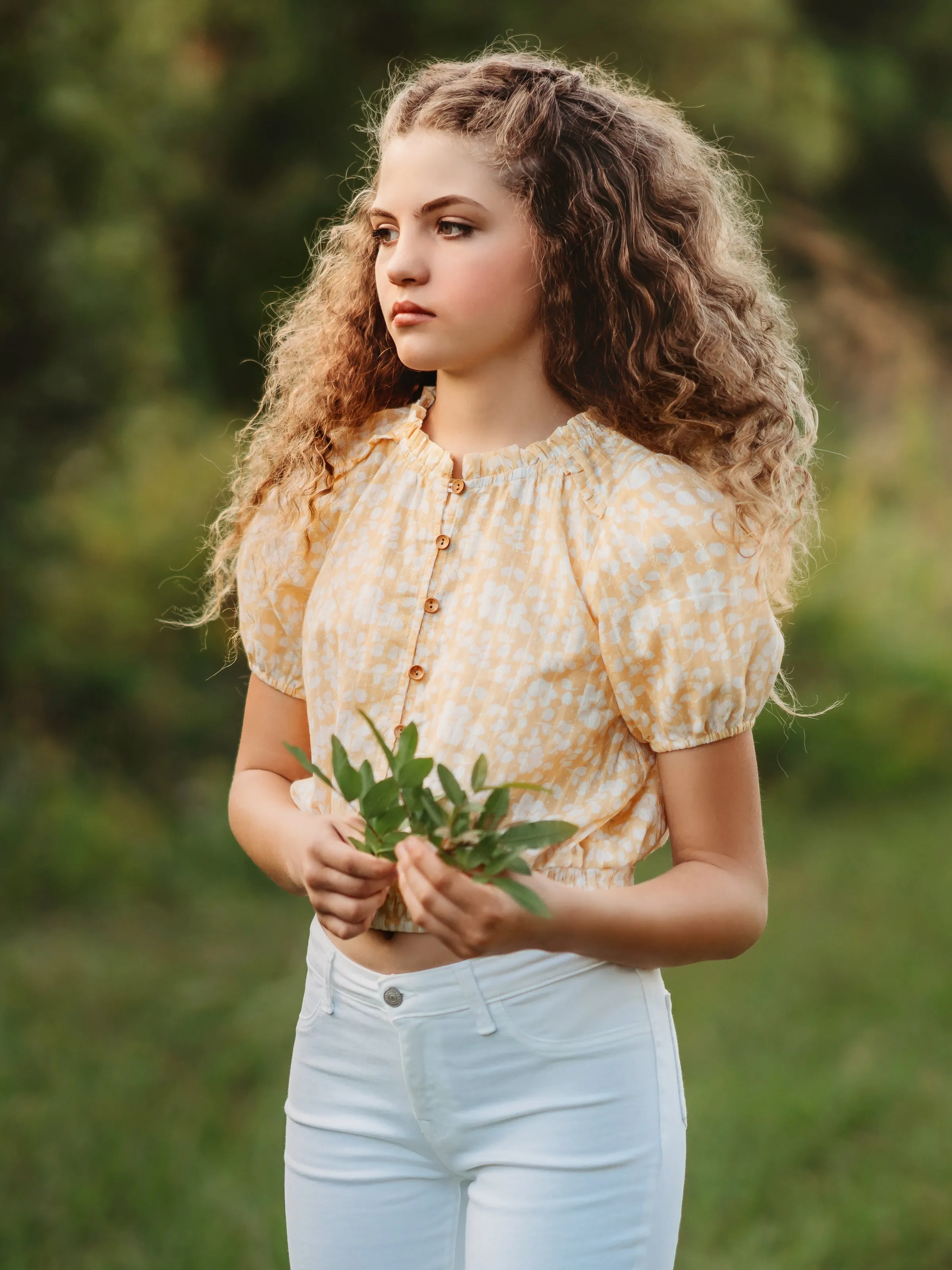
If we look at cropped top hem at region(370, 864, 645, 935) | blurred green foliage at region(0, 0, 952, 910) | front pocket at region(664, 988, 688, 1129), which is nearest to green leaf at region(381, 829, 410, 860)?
cropped top hem at region(370, 864, 645, 935)

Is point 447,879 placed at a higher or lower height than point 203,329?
lower

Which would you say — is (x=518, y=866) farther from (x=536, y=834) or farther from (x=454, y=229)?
(x=454, y=229)

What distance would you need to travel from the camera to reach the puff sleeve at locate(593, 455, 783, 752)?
1367mm

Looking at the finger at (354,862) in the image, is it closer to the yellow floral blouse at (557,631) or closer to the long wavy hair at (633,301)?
the yellow floral blouse at (557,631)

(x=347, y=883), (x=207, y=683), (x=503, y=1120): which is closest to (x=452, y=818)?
(x=347, y=883)

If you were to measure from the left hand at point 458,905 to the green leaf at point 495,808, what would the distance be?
1.8 inches

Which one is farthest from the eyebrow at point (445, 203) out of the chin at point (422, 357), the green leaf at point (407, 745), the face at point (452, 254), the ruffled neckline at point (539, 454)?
the green leaf at point (407, 745)

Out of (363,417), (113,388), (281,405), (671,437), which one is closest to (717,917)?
(671,437)

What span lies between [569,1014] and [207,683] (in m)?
3.83

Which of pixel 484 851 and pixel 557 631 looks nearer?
pixel 484 851

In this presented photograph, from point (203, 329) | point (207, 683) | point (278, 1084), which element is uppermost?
point (203, 329)

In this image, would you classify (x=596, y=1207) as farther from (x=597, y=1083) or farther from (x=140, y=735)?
(x=140, y=735)

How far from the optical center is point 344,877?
4.25ft

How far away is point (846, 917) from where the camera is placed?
4.71m
